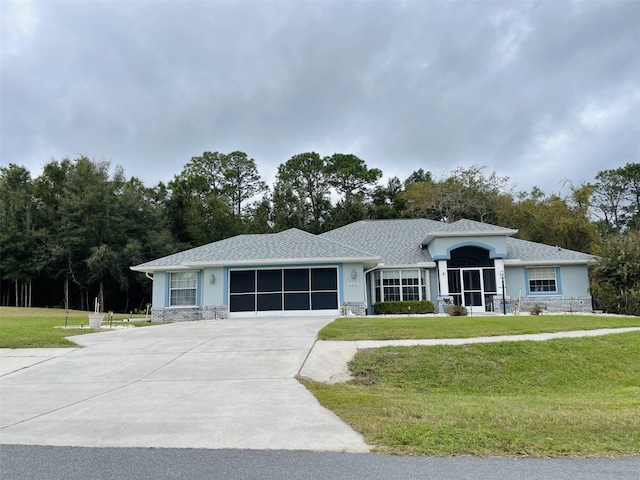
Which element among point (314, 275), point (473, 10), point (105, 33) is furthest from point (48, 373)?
point (473, 10)

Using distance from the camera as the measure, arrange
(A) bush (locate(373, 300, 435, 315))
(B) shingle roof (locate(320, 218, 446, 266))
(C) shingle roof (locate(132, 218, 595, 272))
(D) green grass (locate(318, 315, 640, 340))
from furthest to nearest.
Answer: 1. (B) shingle roof (locate(320, 218, 446, 266))
2. (A) bush (locate(373, 300, 435, 315))
3. (C) shingle roof (locate(132, 218, 595, 272))
4. (D) green grass (locate(318, 315, 640, 340))

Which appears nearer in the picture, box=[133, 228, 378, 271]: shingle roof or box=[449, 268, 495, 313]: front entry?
box=[133, 228, 378, 271]: shingle roof

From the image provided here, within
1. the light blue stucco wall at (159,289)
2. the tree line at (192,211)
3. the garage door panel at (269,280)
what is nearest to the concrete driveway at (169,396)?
the garage door panel at (269,280)

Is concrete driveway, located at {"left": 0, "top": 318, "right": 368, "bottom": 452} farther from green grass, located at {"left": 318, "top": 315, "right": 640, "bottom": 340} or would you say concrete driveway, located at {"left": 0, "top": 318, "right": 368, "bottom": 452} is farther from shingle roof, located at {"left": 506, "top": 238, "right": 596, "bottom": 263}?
shingle roof, located at {"left": 506, "top": 238, "right": 596, "bottom": 263}

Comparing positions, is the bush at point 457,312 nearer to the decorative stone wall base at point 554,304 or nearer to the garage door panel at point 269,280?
the decorative stone wall base at point 554,304

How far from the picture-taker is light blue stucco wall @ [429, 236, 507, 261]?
23.7 meters

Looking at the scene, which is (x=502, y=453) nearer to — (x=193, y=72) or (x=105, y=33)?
(x=105, y=33)

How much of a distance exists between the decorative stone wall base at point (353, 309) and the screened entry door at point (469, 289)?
17.2ft

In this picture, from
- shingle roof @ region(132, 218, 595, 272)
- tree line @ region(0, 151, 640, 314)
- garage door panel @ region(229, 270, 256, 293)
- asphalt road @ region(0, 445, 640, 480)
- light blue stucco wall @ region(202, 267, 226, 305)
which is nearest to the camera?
asphalt road @ region(0, 445, 640, 480)

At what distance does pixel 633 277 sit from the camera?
2241cm

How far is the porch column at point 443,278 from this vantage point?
77.5 feet

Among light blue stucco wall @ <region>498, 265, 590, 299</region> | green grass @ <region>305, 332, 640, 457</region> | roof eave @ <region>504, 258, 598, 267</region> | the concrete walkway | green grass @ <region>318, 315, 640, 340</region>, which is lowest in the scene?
green grass @ <region>305, 332, 640, 457</region>

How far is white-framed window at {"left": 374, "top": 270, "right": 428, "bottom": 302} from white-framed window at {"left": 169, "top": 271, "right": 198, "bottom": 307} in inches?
370

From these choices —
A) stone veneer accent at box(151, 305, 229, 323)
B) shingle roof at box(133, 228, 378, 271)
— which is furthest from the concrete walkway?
stone veneer accent at box(151, 305, 229, 323)
